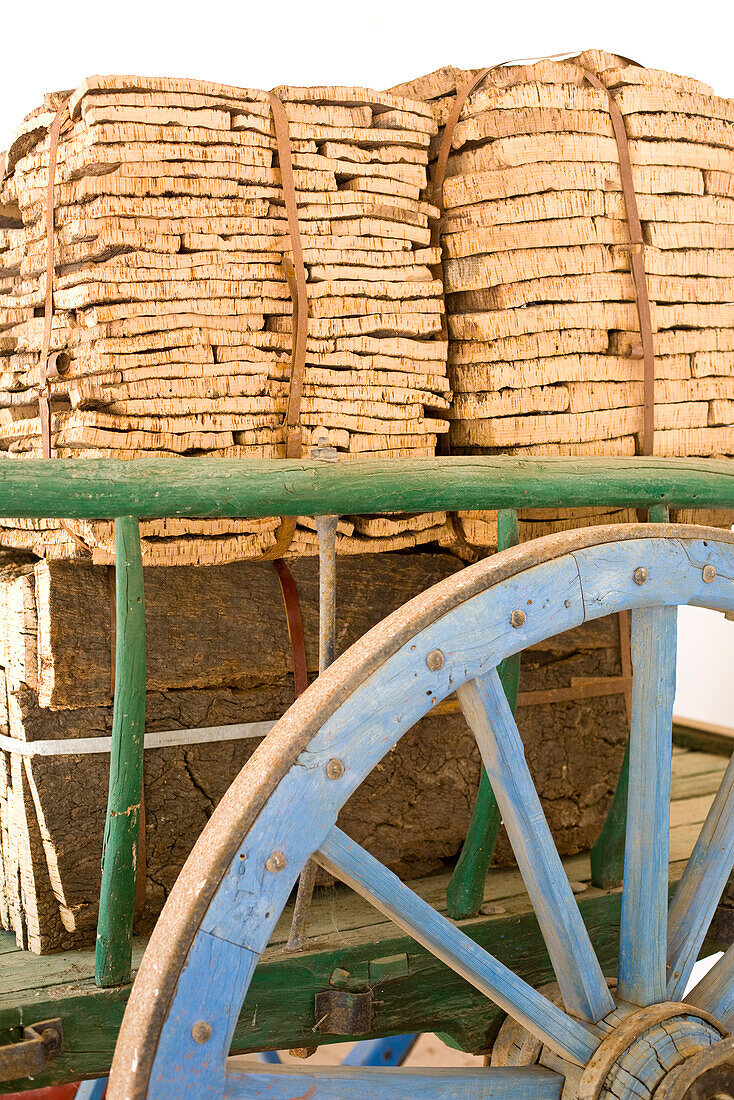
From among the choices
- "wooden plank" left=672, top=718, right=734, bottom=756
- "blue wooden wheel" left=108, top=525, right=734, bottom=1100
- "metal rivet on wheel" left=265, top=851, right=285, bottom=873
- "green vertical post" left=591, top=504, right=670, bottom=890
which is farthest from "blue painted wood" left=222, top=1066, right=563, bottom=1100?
"wooden plank" left=672, top=718, right=734, bottom=756

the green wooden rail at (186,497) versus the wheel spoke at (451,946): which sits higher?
the green wooden rail at (186,497)

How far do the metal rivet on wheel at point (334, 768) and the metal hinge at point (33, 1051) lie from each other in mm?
634

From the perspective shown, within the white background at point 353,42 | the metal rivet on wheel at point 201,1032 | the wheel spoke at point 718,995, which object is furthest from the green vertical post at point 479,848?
the white background at point 353,42

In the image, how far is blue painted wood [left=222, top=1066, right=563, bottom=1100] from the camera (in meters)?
1.42

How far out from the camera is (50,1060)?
166cm

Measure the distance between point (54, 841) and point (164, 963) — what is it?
628mm

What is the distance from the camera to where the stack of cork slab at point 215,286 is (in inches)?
71.5

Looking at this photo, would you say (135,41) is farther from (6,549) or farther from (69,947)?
(69,947)

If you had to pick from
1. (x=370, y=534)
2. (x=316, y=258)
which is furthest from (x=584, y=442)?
(x=316, y=258)

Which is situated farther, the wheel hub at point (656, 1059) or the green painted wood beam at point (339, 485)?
the wheel hub at point (656, 1059)

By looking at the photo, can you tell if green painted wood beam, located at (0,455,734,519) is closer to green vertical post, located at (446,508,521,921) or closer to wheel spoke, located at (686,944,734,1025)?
green vertical post, located at (446,508,521,921)

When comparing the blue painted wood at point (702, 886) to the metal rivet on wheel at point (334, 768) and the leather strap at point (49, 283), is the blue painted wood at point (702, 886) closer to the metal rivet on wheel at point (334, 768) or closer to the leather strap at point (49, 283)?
the metal rivet on wheel at point (334, 768)

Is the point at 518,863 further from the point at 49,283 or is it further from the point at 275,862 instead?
the point at 49,283

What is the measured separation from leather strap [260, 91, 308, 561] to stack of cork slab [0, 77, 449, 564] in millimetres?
17
